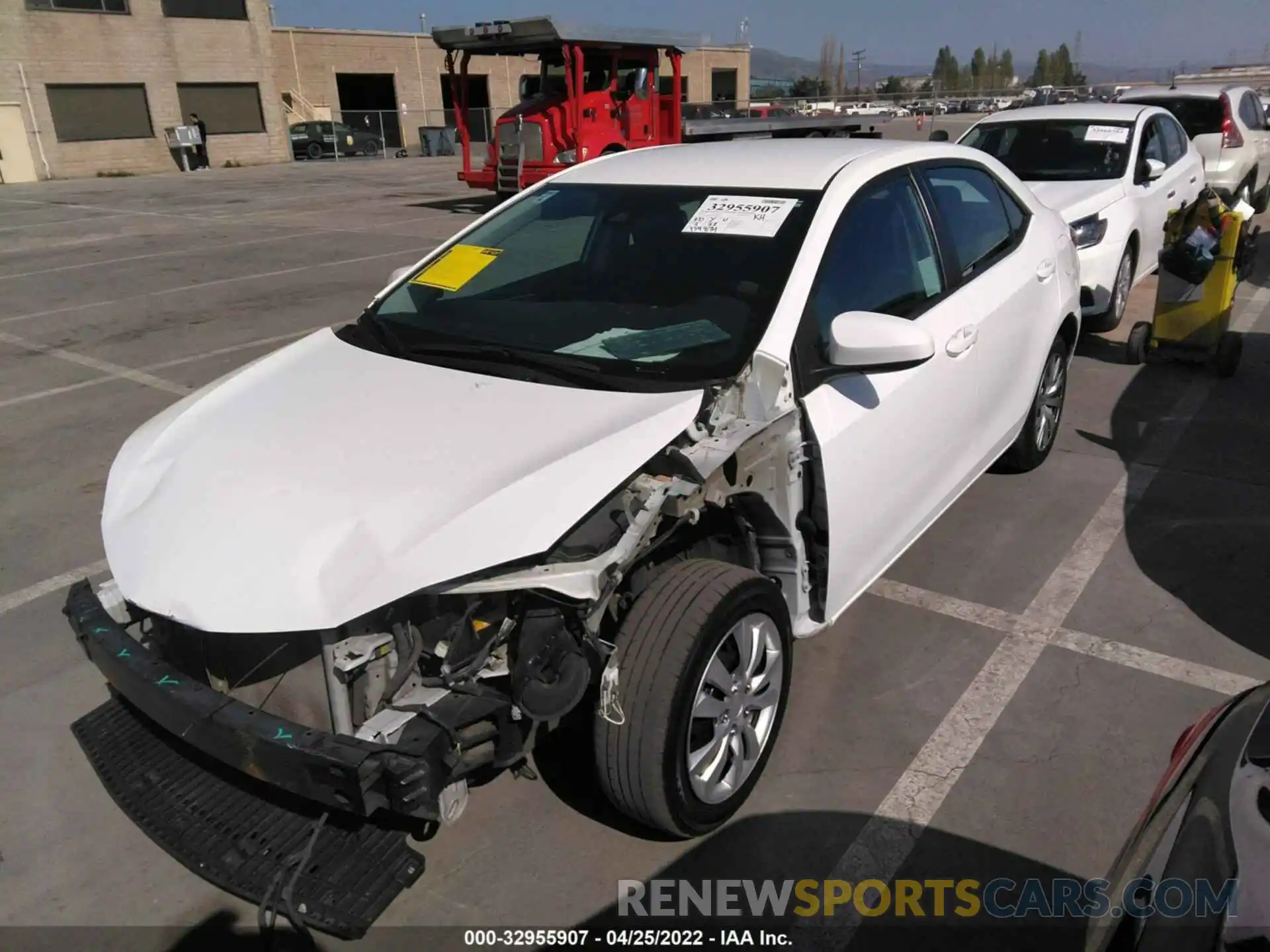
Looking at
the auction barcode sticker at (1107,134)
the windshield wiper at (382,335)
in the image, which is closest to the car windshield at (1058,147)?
the auction barcode sticker at (1107,134)

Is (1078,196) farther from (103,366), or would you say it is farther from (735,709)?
(103,366)

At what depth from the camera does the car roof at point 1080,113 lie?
802 cm

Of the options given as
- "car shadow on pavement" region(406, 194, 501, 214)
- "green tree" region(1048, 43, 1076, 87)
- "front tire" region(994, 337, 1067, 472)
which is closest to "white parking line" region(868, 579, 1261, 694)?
"front tire" region(994, 337, 1067, 472)

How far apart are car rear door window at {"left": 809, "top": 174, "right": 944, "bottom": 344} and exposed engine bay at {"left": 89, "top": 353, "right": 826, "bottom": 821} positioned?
0.72 meters

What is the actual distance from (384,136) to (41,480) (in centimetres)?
3535

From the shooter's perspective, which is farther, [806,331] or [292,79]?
[292,79]

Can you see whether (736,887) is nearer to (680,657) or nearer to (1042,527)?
(680,657)

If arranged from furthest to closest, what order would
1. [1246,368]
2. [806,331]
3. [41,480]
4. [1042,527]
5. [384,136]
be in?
1. [384,136]
2. [1246,368]
3. [41,480]
4. [1042,527]
5. [806,331]

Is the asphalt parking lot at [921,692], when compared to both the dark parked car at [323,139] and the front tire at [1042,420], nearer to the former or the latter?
the front tire at [1042,420]

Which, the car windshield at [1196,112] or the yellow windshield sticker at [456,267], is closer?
the yellow windshield sticker at [456,267]

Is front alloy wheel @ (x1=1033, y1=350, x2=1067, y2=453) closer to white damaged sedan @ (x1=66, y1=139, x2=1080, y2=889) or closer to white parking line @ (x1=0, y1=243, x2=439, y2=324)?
white damaged sedan @ (x1=66, y1=139, x2=1080, y2=889)

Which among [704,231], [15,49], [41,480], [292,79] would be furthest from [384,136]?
[704,231]

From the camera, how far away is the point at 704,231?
3299 millimetres

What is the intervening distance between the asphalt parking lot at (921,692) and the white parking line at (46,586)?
0.01 meters
